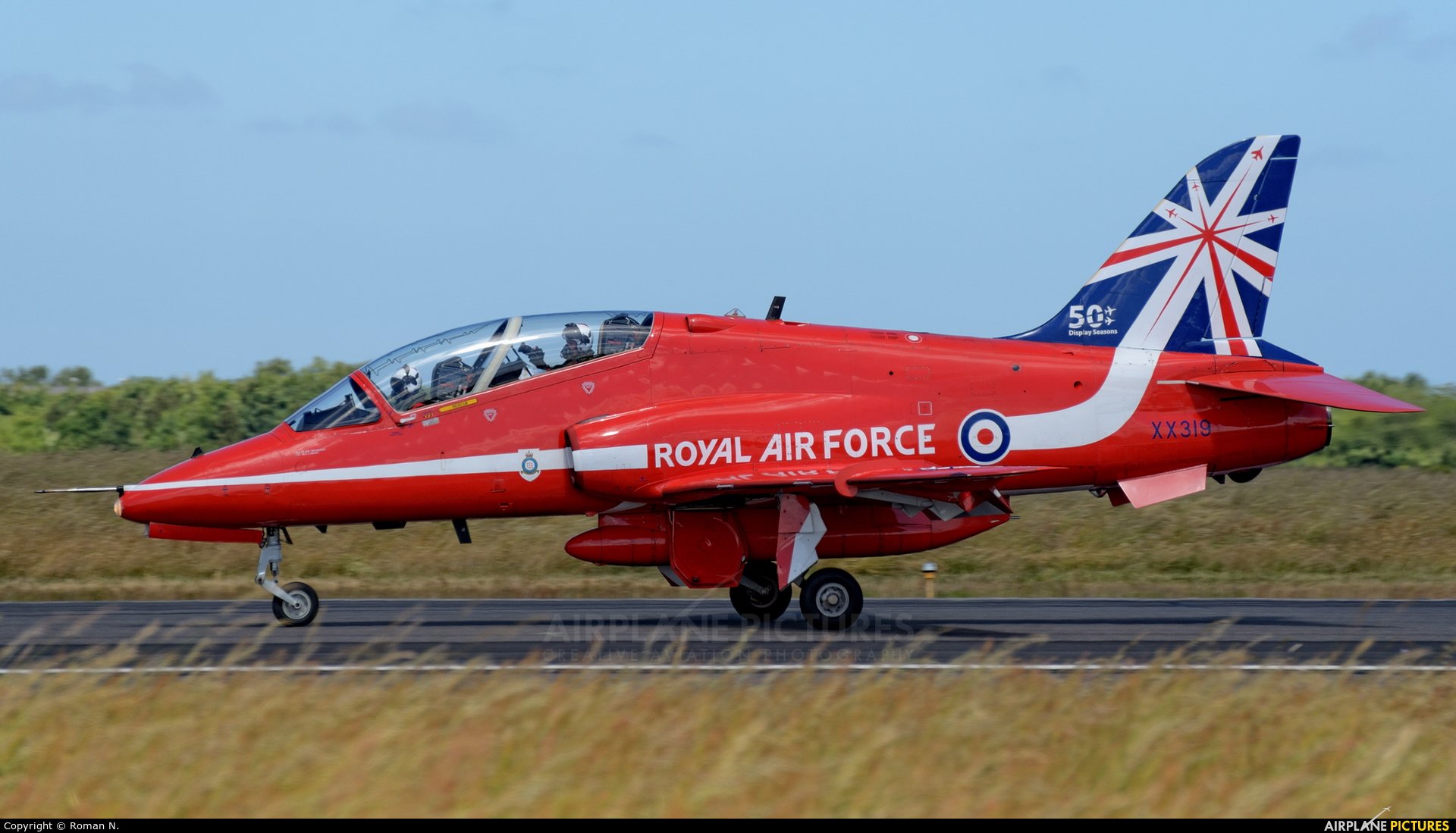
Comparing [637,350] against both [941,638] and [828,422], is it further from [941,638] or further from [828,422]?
[941,638]

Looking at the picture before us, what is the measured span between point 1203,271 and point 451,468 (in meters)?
8.50

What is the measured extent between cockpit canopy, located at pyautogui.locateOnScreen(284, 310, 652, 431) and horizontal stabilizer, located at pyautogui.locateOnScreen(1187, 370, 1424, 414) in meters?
6.26

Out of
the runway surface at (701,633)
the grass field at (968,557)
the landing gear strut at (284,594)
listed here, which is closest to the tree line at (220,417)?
the grass field at (968,557)

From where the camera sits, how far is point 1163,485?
15.2 metres

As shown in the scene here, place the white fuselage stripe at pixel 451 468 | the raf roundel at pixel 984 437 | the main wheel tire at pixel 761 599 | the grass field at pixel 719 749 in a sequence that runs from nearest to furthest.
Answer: the grass field at pixel 719 749 → the white fuselage stripe at pixel 451 468 → the raf roundel at pixel 984 437 → the main wheel tire at pixel 761 599

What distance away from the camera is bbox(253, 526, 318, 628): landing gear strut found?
1431 centimetres

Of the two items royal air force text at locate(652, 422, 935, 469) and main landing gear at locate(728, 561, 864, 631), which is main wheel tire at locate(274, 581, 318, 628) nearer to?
royal air force text at locate(652, 422, 935, 469)

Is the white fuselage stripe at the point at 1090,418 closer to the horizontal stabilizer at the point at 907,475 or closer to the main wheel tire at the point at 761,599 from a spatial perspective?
the horizontal stabilizer at the point at 907,475

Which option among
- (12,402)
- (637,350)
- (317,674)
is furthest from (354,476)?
(12,402)

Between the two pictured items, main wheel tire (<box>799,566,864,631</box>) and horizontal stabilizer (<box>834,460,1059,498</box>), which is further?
main wheel tire (<box>799,566,864,631</box>)

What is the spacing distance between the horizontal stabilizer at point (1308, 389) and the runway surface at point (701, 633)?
2268 mm

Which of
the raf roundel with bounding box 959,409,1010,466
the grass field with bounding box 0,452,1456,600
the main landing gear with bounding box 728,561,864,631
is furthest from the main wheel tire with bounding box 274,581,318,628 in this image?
the raf roundel with bounding box 959,409,1010,466

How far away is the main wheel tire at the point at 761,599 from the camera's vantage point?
1564 cm
